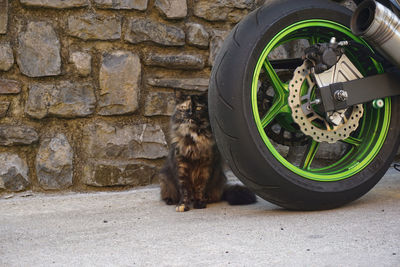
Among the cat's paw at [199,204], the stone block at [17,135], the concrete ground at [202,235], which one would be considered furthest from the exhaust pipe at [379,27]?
the stone block at [17,135]

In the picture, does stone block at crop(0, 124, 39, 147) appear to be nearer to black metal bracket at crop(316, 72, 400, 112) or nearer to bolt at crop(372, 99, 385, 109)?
black metal bracket at crop(316, 72, 400, 112)

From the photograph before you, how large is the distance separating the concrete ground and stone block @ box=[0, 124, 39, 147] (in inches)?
17.9

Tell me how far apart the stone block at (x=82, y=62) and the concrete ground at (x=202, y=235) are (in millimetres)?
910

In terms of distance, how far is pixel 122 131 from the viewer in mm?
3176

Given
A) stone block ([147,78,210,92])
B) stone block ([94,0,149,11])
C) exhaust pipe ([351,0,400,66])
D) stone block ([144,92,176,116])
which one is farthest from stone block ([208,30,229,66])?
exhaust pipe ([351,0,400,66])

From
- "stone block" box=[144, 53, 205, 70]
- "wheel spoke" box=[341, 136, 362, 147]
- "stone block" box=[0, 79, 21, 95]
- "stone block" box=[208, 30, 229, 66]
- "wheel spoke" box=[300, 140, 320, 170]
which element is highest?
"stone block" box=[208, 30, 229, 66]

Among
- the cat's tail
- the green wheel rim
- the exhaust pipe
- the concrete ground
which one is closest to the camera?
the concrete ground

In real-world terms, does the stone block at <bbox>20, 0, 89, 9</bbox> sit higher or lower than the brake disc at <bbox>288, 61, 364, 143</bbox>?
higher

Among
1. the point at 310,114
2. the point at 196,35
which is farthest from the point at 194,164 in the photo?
the point at 196,35

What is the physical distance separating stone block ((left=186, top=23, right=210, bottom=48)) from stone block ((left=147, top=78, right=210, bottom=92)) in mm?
259

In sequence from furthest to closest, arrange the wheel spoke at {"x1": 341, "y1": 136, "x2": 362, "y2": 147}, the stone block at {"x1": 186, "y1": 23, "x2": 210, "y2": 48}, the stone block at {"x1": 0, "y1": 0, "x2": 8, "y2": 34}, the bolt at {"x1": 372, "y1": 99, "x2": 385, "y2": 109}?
the stone block at {"x1": 186, "y1": 23, "x2": 210, "y2": 48}, the stone block at {"x1": 0, "y1": 0, "x2": 8, "y2": 34}, the wheel spoke at {"x1": 341, "y1": 136, "x2": 362, "y2": 147}, the bolt at {"x1": 372, "y1": 99, "x2": 385, "y2": 109}

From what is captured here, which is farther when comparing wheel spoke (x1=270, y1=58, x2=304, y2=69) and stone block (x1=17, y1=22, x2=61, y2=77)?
stone block (x1=17, y1=22, x2=61, y2=77)

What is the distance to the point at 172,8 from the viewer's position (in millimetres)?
3217

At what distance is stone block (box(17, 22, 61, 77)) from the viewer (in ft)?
9.85
